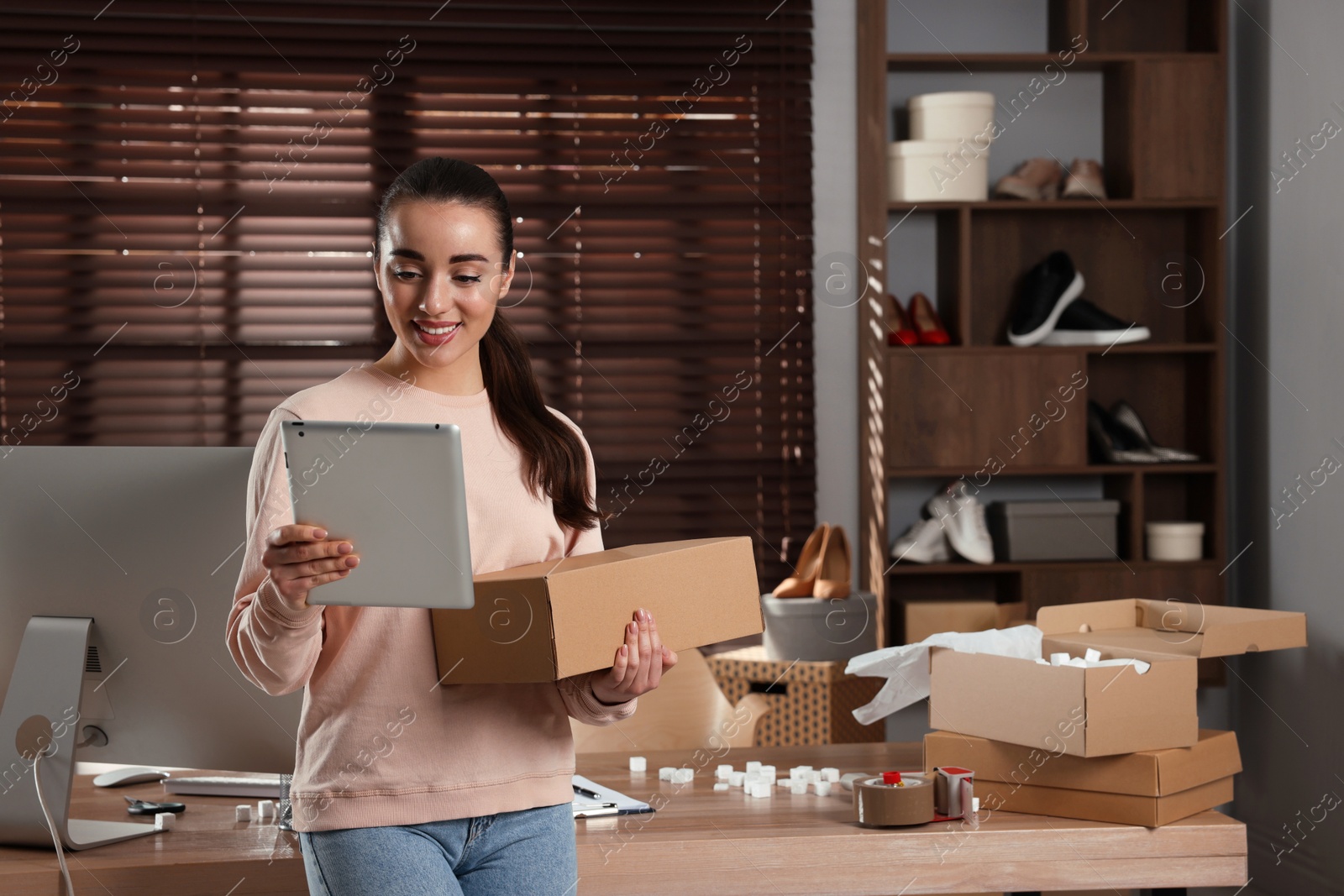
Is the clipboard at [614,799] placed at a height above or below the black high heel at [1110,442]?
below

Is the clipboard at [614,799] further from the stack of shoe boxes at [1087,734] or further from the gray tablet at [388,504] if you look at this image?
the gray tablet at [388,504]

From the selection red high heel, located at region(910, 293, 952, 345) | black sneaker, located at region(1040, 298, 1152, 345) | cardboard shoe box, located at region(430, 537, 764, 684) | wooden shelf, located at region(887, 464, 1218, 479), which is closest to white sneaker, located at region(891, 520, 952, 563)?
wooden shelf, located at region(887, 464, 1218, 479)

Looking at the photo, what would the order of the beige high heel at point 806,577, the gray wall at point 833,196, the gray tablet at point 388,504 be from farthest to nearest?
the gray wall at point 833,196
the beige high heel at point 806,577
the gray tablet at point 388,504

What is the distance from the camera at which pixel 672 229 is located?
11.2ft

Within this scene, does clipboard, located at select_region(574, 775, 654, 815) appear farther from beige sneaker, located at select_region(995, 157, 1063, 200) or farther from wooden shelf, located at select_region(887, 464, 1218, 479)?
beige sneaker, located at select_region(995, 157, 1063, 200)

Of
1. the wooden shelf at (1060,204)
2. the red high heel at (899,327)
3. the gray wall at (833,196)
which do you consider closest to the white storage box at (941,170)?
the wooden shelf at (1060,204)

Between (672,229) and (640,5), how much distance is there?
637mm

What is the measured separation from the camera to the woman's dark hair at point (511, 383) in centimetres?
120

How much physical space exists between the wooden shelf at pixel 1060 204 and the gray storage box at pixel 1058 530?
81 cm

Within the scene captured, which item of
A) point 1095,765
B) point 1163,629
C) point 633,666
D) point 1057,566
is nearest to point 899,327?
point 1057,566

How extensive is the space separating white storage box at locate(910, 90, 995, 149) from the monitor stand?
2.57 m

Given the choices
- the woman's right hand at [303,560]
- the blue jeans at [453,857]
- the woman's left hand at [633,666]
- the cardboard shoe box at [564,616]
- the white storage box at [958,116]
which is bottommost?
the blue jeans at [453,857]

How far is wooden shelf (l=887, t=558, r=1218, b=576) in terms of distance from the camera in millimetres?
3252

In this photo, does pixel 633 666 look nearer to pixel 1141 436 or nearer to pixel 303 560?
pixel 303 560
